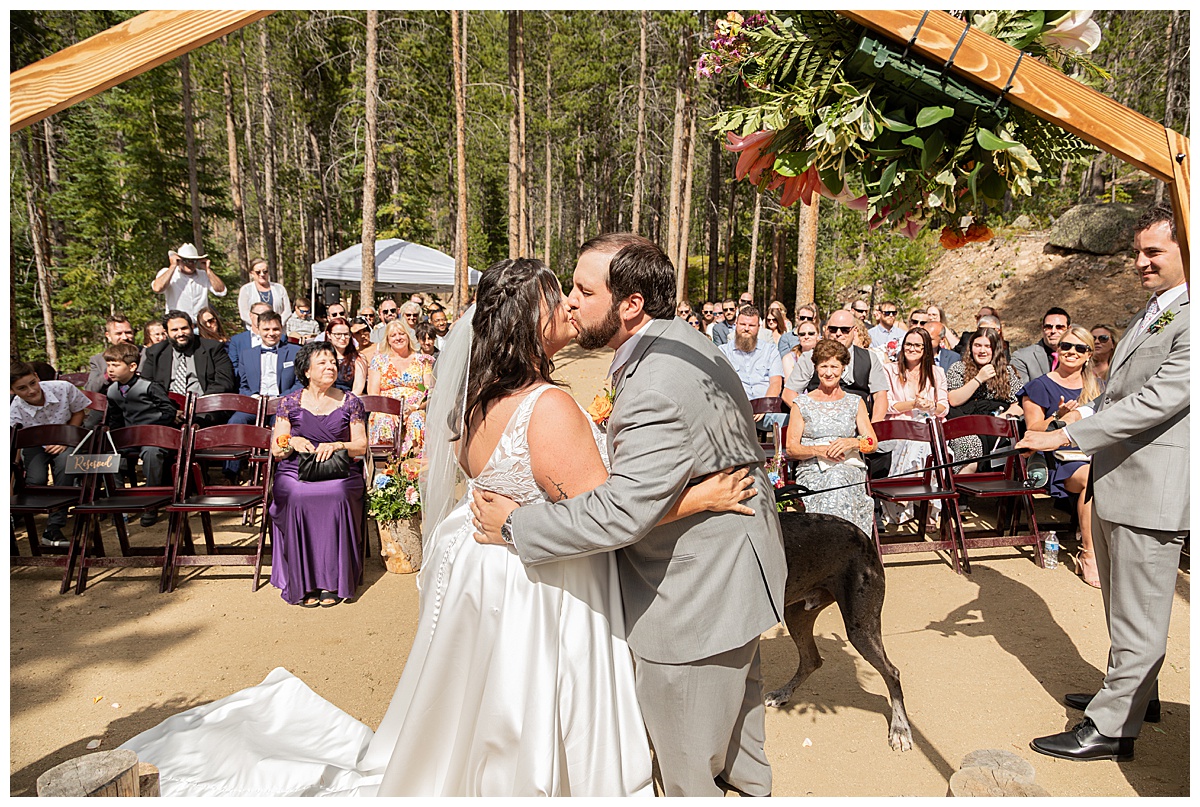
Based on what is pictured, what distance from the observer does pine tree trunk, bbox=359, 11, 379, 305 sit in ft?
46.3

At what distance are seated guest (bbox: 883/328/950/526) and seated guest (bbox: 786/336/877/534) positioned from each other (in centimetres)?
123

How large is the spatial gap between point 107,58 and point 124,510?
477 centimetres

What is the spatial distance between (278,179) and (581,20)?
15.0 m

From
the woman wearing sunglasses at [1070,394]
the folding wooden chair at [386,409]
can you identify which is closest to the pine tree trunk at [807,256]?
the woman wearing sunglasses at [1070,394]

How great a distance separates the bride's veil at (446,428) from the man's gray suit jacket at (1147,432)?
2.56 metres

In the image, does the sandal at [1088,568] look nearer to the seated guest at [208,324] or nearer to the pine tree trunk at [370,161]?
the seated guest at [208,324]

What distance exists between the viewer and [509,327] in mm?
2623

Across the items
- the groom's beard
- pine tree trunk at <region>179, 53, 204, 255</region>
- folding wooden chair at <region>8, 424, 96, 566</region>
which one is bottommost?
folding wooden chair at <region>8, 424, 96, 566</region>

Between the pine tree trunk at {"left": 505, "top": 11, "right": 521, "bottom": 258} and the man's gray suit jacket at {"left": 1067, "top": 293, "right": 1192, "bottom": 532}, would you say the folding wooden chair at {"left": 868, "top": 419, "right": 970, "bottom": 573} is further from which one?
the pine tree trunk at {"left": 505, "top": 11, "right": 521, "bottom": 258}

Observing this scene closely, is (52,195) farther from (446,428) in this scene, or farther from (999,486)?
(999,486)

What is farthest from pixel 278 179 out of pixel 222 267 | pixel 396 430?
pixel 396 430

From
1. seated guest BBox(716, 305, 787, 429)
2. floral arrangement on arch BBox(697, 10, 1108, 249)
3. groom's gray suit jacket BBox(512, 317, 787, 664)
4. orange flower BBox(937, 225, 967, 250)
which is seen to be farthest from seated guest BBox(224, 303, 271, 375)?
orange flower BBox(937, 225, 967, 250)

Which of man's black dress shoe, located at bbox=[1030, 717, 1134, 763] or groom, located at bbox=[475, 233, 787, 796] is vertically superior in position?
groom, located at bbox=[475, 233, 787, 796]

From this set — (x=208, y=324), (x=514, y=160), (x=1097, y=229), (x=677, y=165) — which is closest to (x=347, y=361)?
(x=208, y=324)
